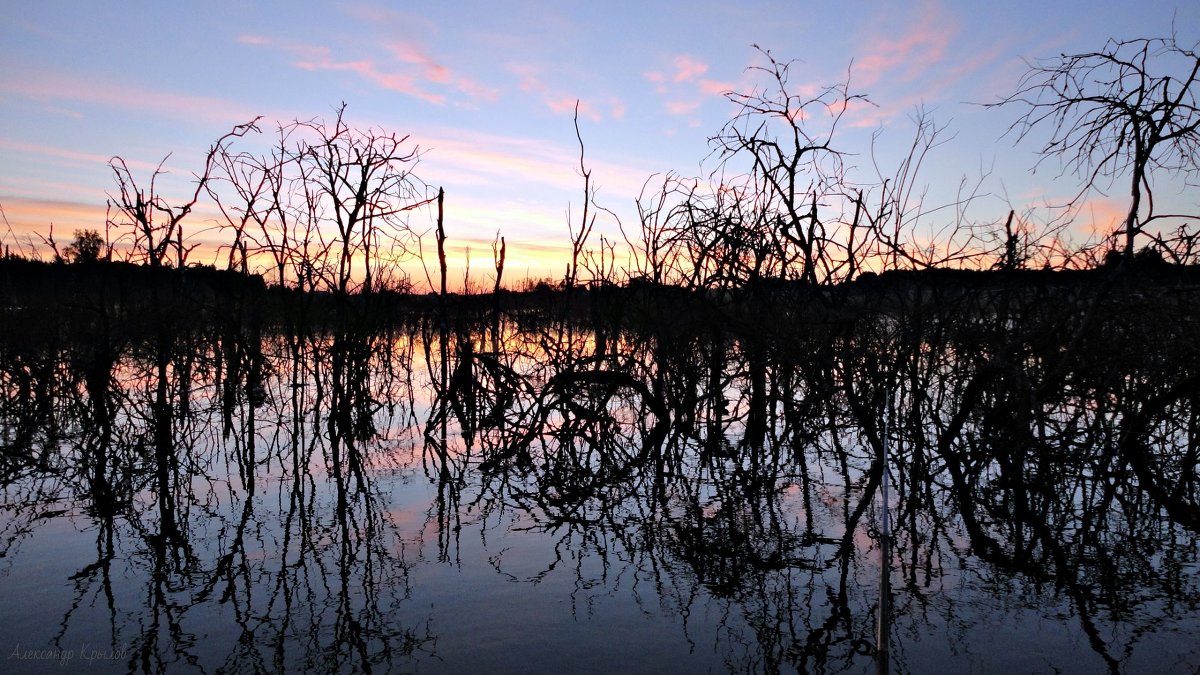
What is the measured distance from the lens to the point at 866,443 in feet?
32.4

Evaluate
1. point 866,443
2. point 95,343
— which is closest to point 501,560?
point 866,443

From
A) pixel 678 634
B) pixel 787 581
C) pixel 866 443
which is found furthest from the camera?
pixel 866 443

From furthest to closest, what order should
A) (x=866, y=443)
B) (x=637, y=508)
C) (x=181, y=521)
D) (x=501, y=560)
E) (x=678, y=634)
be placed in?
1. (x=866, y=443)
2. (x=637, y=508)
3. (x=181, y=521)
4. (x=501, y=560)
5. (x=678, y=634)

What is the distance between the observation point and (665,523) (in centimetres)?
664

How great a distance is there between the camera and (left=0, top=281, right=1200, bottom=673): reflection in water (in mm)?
4352

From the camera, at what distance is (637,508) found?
7.14 metres

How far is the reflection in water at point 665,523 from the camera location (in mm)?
4352

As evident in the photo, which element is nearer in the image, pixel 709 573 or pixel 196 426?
pixel 709 573

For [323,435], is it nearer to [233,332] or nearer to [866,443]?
[233,332]

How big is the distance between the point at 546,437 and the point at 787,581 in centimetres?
583

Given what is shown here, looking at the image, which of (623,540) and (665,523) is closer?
(623,540)

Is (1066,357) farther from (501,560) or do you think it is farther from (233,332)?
(233,332)

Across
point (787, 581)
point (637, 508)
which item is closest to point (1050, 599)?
point (787, 581)

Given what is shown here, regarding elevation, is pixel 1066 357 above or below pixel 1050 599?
above
